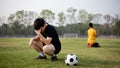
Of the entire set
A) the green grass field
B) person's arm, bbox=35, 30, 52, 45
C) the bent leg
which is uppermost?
person's arm, bbox=35, 30, 52, 45

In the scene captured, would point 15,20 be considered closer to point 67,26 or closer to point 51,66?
point 67,26

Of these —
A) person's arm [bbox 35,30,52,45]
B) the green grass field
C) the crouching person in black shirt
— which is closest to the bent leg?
the crouching person in black shirt

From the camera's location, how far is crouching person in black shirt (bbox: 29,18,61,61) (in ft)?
20.7

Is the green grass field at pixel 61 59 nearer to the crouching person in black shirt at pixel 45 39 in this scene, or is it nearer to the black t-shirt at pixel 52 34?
the crouching person in black shirt at pixel 45 39

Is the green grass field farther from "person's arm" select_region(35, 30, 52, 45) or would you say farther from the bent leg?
"person's arm" select_region(35, 30, 52, 45)

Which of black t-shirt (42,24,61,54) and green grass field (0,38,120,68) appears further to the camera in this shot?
black t-shirt (42,24,61,54)

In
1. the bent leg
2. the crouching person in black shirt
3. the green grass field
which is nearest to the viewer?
the green grass field

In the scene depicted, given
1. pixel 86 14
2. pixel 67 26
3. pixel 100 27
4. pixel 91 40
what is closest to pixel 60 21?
pixel 67 26

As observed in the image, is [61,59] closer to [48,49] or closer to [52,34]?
[48,49]

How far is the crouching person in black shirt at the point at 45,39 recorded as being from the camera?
630 cm

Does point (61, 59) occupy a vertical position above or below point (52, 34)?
below

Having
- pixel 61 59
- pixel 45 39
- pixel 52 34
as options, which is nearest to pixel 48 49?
pixel 45 39

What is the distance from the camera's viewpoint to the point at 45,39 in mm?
6375

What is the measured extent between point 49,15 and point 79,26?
31.8 ft
